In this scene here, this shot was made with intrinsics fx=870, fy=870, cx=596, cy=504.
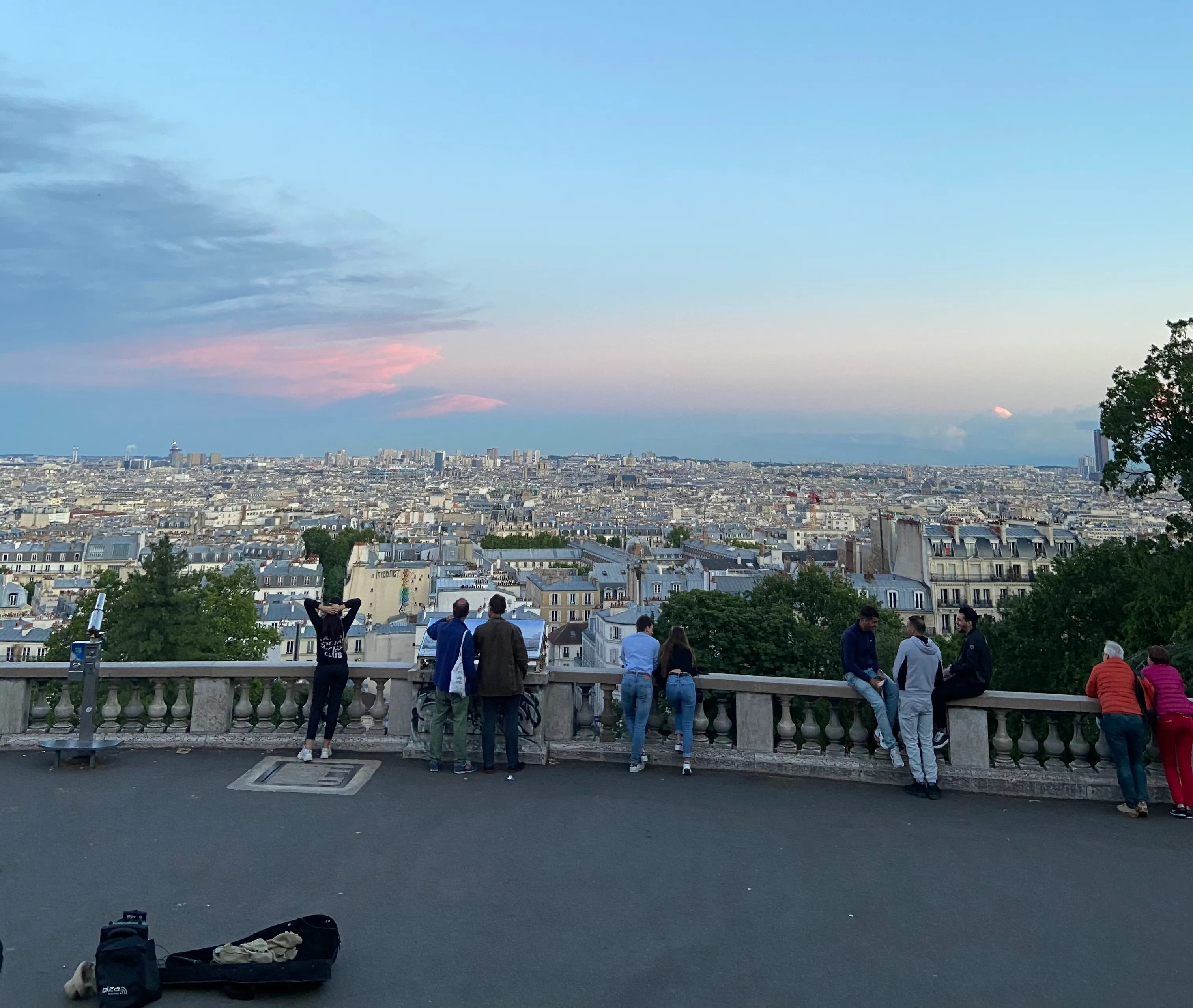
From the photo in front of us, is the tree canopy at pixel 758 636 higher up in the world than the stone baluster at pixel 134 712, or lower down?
lower down

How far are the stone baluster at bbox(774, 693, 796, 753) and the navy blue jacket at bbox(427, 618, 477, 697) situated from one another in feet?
8.76

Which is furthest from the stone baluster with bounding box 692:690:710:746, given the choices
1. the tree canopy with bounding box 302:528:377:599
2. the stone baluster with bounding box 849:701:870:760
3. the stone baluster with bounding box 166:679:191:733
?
the tree canopy with bounding box 302:528:377:599

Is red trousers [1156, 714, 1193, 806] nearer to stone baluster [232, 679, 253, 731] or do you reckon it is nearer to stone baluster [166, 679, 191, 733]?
stone baluster [232, 679, 253, 731]

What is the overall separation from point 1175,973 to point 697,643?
28.4 meters

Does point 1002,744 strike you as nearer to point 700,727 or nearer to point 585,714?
point 700,727

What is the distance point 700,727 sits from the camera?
303 inches

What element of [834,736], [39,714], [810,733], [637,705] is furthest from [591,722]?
[39,714]

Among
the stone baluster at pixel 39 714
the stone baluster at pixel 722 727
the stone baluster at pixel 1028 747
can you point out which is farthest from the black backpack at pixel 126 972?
the stone baluster at pixel 1028 747

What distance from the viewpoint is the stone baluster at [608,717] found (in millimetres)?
7746

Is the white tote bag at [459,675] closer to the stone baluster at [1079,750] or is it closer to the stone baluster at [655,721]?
the stone baluster at [655,721]

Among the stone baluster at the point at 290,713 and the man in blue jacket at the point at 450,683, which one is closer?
the man in blue jacket at the point at 450,683

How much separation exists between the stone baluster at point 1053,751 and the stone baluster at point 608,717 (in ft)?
11.8

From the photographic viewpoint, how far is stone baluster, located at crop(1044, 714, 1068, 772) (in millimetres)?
7078

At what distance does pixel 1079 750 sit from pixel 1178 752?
729mm
